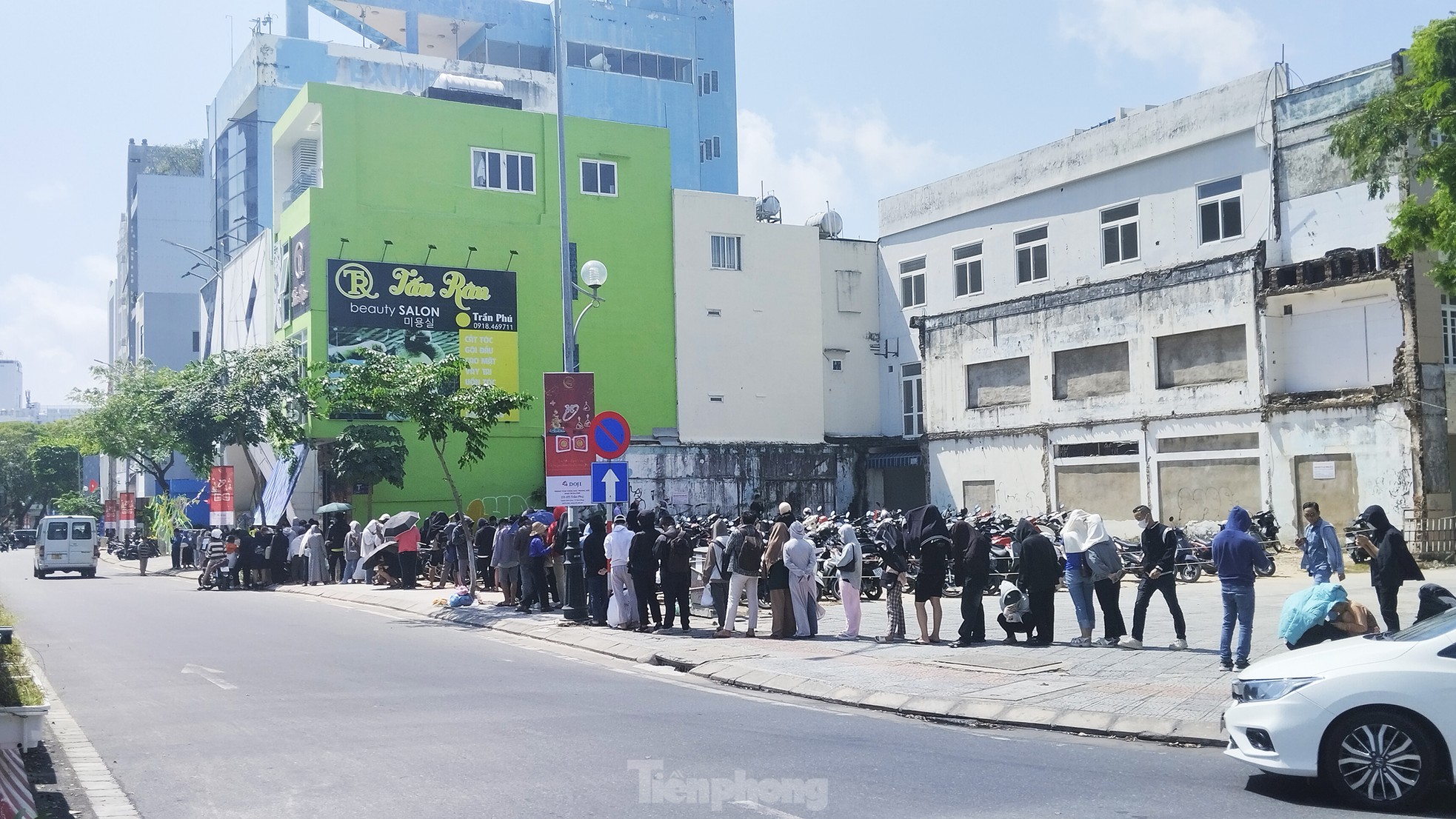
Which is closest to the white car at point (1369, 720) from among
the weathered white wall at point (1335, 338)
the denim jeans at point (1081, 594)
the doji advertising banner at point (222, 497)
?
the denim jeans at point (1081, 594)

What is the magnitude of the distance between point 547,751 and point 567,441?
10.0 meters

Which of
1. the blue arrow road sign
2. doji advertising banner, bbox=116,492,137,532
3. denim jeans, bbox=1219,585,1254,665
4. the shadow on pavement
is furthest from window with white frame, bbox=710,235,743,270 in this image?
the shadow on pavement

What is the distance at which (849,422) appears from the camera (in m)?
46.8

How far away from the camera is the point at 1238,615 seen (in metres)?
13.0

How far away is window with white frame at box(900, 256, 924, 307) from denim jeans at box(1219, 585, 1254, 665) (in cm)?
3045

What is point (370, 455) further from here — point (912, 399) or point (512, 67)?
point (512, 67)

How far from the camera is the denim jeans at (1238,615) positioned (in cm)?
1289

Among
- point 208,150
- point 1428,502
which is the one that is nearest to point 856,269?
point 1428,502

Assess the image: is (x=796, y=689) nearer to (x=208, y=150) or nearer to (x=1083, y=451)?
(x=1083, y=451)

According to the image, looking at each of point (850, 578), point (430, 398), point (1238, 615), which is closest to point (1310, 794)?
point (1238, 615)

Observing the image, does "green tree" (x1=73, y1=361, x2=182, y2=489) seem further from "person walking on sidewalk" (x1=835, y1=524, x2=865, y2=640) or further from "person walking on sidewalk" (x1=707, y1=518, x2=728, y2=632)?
"person walking on sidewalk" (x1=835, y1=524, x2=865, y2=640)

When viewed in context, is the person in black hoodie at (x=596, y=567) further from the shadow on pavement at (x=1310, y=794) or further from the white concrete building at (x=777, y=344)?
the white concrete building at (x=777, y=344)

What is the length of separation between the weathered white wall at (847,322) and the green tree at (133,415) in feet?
72.4

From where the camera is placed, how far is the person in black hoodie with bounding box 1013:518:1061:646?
15773 mm
